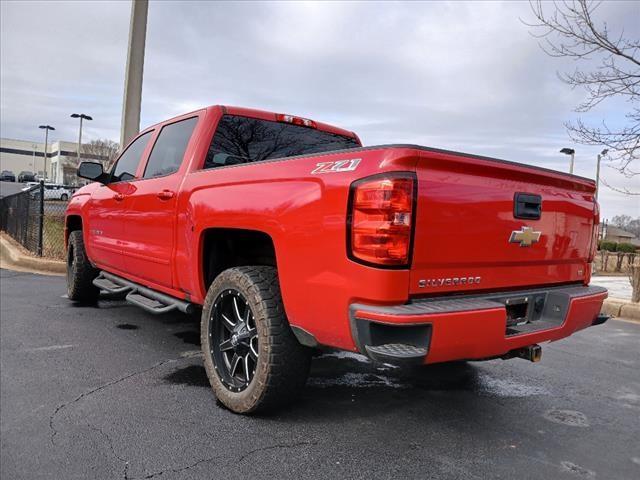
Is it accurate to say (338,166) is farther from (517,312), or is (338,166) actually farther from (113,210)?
(113,210)

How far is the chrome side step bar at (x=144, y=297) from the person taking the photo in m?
3.95

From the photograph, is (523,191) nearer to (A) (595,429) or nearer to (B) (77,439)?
(A) (595,429)

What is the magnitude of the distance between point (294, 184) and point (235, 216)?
0.58 metres

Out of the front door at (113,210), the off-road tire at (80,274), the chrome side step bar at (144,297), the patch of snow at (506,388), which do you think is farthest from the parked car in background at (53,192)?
the patch of snow at (506,388)

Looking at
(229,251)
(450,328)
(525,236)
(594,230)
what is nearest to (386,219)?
(450,328)

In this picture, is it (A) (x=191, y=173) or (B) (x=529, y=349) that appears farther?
(A) (x=191, y=173)

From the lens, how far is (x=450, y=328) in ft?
7.84

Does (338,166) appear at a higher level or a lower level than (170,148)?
lower

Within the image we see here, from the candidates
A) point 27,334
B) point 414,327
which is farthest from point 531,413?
point 27,334

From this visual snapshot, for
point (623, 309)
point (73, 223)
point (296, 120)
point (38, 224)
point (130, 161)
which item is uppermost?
point (296, 120)

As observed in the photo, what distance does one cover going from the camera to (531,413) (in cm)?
342

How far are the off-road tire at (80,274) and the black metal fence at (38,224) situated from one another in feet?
13.3

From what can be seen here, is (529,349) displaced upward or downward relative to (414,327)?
downward

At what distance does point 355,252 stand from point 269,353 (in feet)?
2.80
